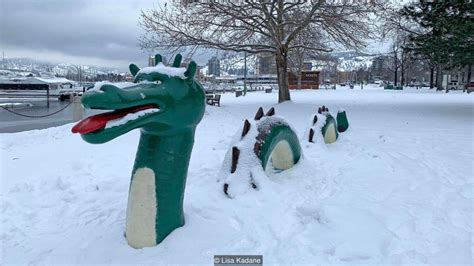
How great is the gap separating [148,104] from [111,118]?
327 mm

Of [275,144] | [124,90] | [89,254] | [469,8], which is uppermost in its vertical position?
[469,8]

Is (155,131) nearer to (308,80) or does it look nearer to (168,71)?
(168,71)

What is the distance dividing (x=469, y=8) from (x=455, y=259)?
12.0 meters

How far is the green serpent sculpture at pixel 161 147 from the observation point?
3314 millimetres

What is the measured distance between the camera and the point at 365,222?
4164mm

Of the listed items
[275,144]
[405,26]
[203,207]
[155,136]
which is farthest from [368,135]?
[405,26]

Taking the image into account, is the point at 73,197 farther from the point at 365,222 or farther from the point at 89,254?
the point at 365,222

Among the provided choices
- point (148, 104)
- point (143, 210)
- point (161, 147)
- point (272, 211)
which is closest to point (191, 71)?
point (148, 104)

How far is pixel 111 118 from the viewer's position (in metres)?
3.00

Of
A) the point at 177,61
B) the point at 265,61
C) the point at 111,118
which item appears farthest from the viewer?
the point at 265,61

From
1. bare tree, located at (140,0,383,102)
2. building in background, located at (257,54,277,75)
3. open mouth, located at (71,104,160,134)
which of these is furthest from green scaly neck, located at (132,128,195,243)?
building in background, located at (257,54,277,75)

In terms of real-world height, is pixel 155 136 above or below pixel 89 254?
above

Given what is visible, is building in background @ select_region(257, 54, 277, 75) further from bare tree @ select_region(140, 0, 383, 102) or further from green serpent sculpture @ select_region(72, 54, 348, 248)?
green serpent sculpture @ select_region(72, 54, 348, 248)

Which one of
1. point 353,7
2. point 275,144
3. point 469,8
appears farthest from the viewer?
point 353,7
